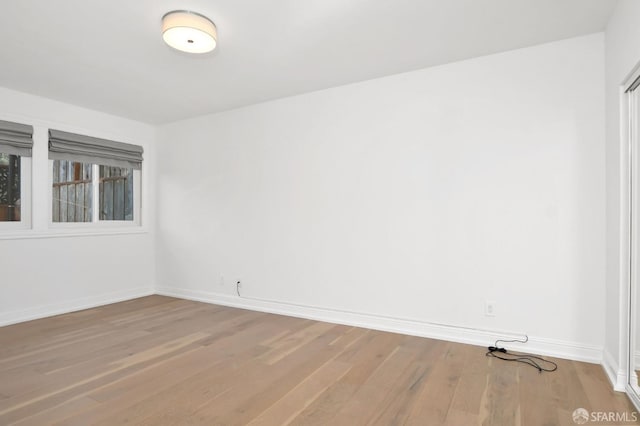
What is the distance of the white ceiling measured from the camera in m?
2.24

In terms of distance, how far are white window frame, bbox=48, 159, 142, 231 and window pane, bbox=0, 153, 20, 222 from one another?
11.2 inches

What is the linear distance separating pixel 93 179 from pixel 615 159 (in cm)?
526

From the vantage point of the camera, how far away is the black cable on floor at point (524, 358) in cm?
247

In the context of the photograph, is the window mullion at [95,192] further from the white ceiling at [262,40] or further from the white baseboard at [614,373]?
the white baseboard at [614,373]

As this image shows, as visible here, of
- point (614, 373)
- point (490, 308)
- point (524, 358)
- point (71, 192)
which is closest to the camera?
point (614, 373)

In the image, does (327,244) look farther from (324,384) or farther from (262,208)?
(324,384)

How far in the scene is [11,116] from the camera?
140 inches

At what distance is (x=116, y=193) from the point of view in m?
4.68

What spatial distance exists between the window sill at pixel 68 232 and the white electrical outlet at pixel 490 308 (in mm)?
4321

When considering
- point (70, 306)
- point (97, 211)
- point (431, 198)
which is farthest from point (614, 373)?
point (97, 211)

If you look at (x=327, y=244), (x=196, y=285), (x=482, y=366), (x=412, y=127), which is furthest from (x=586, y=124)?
(x=196, y=285)

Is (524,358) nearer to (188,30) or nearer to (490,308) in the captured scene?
(490,308)

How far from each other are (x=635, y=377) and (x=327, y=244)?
97.0 inches

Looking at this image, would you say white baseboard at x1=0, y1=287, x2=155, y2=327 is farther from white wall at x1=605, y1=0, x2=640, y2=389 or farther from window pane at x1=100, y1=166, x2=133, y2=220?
white wall at x1=605, y1=0, x2=640, y2=389
